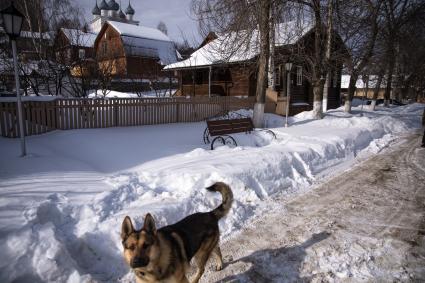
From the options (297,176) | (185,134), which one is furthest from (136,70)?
(297,176)

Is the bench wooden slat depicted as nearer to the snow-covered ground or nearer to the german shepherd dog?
the snow-covered ground

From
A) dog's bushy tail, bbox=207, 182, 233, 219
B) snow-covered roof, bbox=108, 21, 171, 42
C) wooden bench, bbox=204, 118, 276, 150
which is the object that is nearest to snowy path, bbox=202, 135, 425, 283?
dog's bushy tail, bbox=207, 182, 233, 219

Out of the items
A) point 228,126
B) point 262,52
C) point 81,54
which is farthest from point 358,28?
point 81,54

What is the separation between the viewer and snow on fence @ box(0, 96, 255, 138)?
375 inches

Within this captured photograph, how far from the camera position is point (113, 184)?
603 cm

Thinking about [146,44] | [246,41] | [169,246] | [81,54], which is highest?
[146,44]

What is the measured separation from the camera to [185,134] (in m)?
12.3

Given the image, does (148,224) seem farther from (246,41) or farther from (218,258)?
(246,41)

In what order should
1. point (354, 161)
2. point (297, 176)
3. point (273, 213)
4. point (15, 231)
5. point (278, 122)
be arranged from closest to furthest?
point (15, 231), point (273, 213), point (297, 176), point (354, 161), point (278, 122)

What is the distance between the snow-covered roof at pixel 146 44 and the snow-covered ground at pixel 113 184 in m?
30.6

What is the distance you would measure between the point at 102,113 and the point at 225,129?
472cm

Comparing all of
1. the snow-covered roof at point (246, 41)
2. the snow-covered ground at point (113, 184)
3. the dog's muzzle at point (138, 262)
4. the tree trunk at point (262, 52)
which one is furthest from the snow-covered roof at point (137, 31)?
the dog's muzzle at point (138, 262)

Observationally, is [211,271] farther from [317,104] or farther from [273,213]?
[317,104]

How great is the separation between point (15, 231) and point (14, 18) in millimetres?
6002
